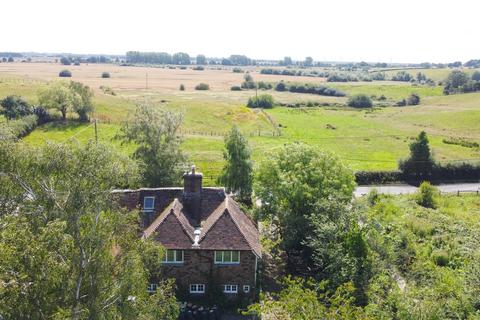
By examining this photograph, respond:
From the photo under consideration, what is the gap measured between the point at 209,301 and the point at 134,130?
22.0m

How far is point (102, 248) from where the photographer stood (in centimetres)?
1973

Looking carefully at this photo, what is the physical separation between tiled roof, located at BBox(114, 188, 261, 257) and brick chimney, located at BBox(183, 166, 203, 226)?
0.86 feet

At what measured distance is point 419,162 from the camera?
6881 cm

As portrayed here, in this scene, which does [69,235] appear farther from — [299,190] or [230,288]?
[299,190]

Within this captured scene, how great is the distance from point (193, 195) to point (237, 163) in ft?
47.4

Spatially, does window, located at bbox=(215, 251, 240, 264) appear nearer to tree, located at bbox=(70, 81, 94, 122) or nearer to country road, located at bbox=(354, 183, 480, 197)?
country road, located at bbox=(354, 183, 480, 197)

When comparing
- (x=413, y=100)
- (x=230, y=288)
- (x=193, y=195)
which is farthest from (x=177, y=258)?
(x=413, y=100)

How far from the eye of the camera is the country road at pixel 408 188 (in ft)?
209

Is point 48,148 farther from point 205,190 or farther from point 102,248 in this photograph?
point 205,190

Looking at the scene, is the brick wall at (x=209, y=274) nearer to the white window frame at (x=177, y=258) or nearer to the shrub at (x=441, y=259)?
the white window frame at (x=177, y=258)

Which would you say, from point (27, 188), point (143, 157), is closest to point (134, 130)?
point (143, 157)

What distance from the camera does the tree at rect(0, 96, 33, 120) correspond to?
8688 centimetres

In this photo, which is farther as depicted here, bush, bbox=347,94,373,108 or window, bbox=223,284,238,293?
bush, bbox=347,94,373,108

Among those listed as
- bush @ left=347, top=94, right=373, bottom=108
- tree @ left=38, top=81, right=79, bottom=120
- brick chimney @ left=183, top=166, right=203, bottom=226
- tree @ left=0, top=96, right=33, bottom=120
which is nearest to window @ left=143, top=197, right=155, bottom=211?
brick chimney @ left=183, top=166, right=203, bottom=226
